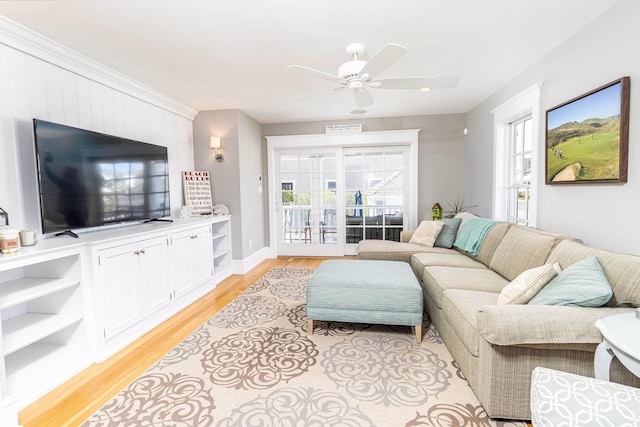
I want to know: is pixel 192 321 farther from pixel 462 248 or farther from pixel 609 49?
pixel 609 49

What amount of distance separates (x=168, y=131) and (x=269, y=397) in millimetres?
3471

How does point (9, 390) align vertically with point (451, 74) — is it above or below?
below

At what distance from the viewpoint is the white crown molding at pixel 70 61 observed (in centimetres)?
218

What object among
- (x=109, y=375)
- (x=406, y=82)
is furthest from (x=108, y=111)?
(x=406, y=82)

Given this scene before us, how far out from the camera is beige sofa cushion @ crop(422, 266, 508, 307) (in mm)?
2424

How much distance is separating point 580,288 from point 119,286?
10.3ft

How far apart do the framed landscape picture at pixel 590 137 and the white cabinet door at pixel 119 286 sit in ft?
12.1

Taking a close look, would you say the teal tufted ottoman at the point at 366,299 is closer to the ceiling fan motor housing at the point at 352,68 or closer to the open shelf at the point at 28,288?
the ceiling fan motor housing at the point at 352,68

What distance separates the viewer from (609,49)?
2.12 m

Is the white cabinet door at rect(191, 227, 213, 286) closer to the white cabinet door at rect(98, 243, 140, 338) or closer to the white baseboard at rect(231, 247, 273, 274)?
the white baseboard at rect(231, 247, 273, 274)

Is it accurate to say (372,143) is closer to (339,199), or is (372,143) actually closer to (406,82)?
(339,199)

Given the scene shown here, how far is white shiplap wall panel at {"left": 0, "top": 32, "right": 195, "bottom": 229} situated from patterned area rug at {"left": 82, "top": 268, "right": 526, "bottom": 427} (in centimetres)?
163

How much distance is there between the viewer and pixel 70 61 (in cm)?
262

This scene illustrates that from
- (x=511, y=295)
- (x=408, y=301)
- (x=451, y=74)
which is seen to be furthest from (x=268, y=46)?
(x=511, y=295)
